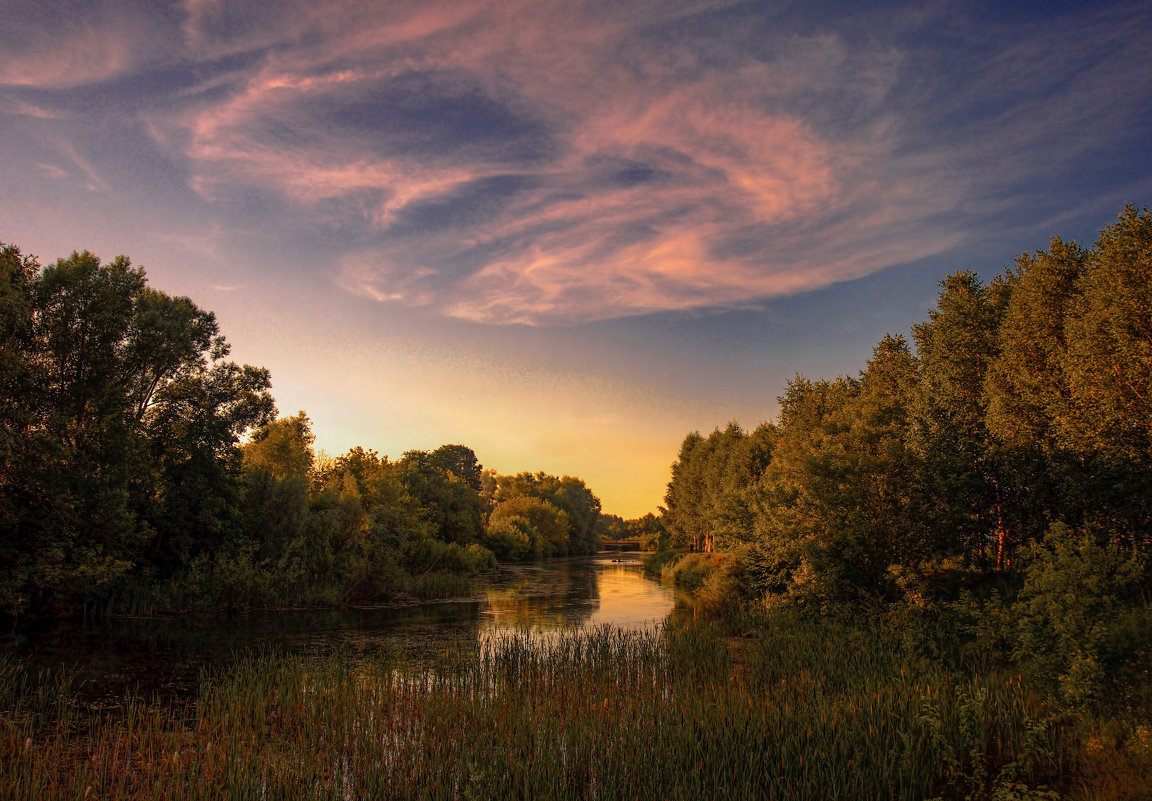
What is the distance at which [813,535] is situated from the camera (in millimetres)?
24859

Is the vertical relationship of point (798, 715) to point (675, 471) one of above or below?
below

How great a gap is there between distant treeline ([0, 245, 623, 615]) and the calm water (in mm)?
2889

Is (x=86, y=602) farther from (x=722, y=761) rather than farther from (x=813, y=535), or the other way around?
(x=813, y=535)

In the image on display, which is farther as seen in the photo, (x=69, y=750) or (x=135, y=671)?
(x=135, y=671)

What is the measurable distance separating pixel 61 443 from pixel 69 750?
22295 millimetres

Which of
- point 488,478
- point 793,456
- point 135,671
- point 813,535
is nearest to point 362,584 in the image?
point 135,671

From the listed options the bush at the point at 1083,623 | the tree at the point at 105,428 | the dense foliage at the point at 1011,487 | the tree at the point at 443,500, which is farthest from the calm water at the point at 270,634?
the tree at the point at 443,500

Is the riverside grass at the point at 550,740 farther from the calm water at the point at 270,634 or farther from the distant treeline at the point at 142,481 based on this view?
the distant treeline at the point at 142,481

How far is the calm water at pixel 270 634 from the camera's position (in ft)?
56.7

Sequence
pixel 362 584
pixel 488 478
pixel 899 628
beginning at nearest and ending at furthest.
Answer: pixel 899 628, pixel 362 584, pixel 488 478

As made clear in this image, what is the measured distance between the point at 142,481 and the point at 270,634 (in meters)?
13.8

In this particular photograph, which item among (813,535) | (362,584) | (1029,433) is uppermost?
(1029,433)

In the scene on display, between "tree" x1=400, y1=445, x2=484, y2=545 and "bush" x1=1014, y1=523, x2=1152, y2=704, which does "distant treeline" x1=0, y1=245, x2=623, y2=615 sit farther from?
"bush" x1=1014, y1=523, x2=1152, y2=704

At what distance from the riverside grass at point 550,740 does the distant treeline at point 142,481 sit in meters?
15.0
